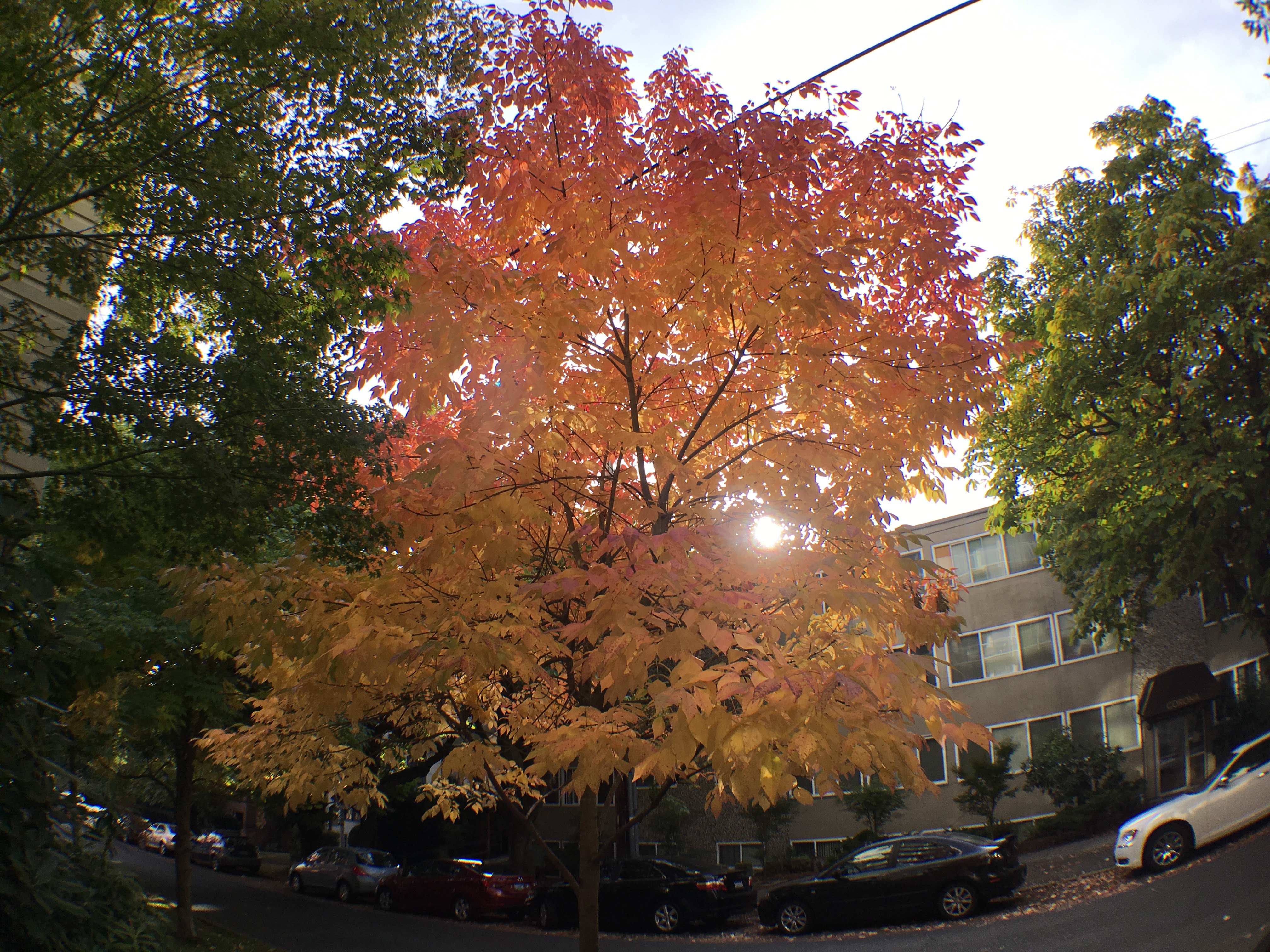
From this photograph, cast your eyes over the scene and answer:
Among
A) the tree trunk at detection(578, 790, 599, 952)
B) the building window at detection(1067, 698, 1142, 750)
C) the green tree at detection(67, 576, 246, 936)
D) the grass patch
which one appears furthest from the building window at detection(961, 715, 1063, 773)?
the tree trunk at detection(578, 790, 599, 952)

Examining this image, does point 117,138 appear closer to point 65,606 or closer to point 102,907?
point 65,606

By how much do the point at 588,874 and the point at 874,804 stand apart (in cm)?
1788

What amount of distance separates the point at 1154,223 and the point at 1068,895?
533 inches

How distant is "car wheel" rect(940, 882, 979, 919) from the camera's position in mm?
13930

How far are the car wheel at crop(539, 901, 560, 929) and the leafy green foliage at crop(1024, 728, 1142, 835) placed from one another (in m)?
12.6

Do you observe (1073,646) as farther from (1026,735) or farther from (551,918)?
(551,918)

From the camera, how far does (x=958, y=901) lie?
14039 millimetres

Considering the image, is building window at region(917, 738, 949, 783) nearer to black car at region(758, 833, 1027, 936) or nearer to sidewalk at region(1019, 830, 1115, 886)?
sidewalk at region(1019, 830, 1115, 886)

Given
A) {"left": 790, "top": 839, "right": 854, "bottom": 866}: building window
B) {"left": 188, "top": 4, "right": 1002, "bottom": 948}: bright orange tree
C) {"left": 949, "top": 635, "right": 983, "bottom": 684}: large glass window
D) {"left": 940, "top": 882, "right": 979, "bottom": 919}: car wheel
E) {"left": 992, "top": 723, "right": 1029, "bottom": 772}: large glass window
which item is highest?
{"left": 188, "top": 4, "right": 1002, "bottom": 948}: bright orange tree

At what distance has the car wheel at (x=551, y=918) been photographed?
17.9 m

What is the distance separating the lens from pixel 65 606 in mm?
4633

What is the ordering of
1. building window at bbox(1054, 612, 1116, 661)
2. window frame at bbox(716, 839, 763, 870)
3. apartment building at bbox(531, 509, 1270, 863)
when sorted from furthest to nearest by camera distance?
window frame at bbox(716, 839, 763, 870) < building window at bbox(1054, 612, 1116, 661) < apartment building at bbox(531, 509, 1270, 863)

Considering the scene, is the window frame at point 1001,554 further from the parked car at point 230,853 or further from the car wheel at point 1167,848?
the parked car at point 230,853

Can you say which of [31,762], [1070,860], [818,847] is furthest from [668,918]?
[31,762]
